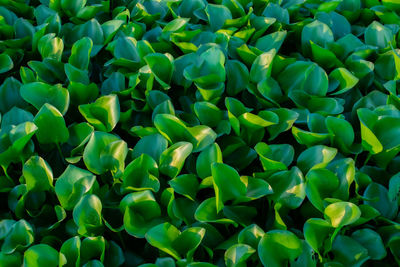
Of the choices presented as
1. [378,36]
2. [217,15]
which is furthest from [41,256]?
[378,36]

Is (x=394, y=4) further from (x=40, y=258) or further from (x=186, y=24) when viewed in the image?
(x=40, y=258)

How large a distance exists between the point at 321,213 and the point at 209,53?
622 millimetres

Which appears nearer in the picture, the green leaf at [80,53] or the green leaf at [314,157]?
the green leaf at [314,157]

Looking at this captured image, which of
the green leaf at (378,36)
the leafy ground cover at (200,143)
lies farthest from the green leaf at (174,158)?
the green leaf at (378,36)

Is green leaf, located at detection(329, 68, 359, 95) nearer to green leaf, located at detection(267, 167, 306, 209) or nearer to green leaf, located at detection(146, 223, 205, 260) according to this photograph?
green leaf, located at detection(267, 167, 306, 209)

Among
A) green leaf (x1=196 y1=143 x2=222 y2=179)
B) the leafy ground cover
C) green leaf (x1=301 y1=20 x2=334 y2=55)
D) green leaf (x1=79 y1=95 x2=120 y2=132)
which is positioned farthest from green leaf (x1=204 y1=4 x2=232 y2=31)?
green leaf (x1=196 y1=143 x2=222 y2=179)

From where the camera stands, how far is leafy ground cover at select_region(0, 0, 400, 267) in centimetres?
122

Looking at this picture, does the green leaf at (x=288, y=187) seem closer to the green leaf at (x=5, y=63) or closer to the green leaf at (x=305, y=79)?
the green leaf at (x=305, y=79)

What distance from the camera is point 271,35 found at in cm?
179

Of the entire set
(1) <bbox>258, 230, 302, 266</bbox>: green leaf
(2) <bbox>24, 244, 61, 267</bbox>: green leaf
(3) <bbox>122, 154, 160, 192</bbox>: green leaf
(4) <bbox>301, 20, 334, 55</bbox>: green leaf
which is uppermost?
(4) <bbox>301, 20, 334, 55</bbox>: green leaf

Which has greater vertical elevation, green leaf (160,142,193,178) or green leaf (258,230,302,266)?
green leaf (160,142,193,178)

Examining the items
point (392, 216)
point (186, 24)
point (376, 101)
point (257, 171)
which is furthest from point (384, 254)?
point (186, 24)

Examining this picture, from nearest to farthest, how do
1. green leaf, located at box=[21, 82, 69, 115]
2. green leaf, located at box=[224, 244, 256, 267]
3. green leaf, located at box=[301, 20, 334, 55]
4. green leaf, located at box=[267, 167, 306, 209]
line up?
green leaf, located at box=[224, 244, 256, 267]
green leaf, located at box=[267, 167, 306, 209]
green leaf, located at box=[21, 82, 69, 115]
green leaf, located at box=[301, 20, 334, 55]

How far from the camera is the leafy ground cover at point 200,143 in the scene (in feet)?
4.00
